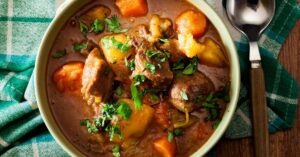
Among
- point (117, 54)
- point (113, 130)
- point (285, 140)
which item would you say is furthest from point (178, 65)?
point (285, 140)

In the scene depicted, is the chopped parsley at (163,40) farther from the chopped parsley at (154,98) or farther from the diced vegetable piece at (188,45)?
the chopped parsley at (154,98)

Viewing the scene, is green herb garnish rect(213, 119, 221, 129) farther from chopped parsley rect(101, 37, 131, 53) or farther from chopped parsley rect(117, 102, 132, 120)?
chopped parsley rect(101, 37, 131, 53)

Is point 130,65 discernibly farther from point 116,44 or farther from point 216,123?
point 216,123

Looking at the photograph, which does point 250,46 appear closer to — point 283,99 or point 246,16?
point 246,16

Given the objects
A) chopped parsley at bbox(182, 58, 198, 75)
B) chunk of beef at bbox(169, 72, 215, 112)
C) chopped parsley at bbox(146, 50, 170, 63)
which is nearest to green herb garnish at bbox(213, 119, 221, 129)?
chunk of beef at bbox(169, 72, 215, 112)

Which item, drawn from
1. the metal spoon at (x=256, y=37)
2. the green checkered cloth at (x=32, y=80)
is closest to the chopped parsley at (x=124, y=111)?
the green checkered cloth at (x=32, y=80)

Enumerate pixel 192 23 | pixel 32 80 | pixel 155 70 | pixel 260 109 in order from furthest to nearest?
pixel 32 80
pixel 260 109
pixel 192 23
pixel 155 70
